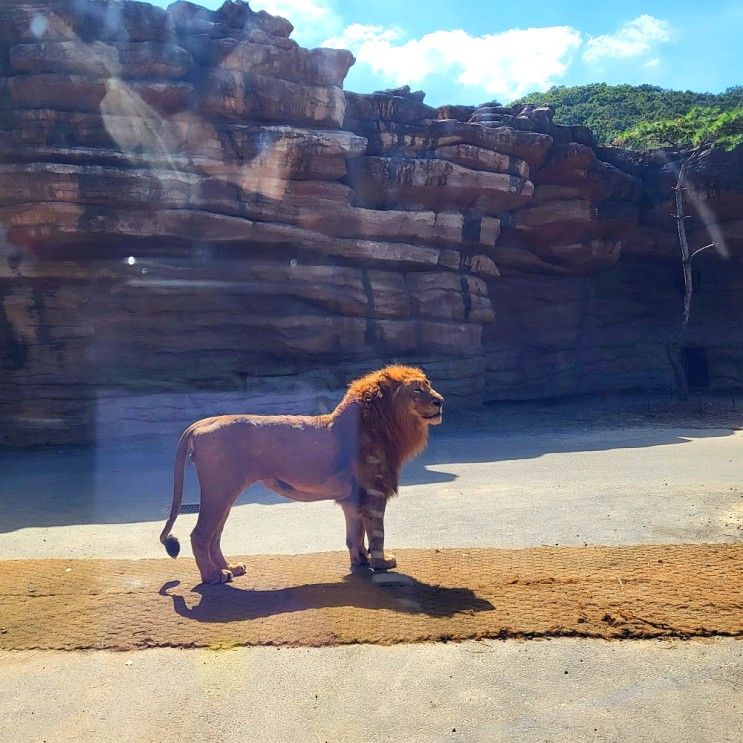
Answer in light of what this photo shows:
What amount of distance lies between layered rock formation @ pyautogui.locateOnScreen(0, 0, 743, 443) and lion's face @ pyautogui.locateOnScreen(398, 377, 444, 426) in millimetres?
10904

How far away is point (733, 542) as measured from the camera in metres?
7.03

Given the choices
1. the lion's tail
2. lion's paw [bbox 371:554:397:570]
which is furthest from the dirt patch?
the lion's tail

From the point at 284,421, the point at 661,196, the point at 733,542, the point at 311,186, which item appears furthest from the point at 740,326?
the point at 284,421

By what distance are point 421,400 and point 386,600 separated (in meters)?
1.72

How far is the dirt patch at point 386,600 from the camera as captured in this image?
4672 millimetres

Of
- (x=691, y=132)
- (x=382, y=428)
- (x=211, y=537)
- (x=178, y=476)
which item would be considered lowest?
(x=211, y=537)

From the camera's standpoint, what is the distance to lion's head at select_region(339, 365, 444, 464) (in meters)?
6.41

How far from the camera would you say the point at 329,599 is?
211 inches

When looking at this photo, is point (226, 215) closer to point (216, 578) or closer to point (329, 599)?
point (216, 578)

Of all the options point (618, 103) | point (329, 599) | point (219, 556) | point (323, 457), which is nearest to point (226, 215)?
point (323, 457)

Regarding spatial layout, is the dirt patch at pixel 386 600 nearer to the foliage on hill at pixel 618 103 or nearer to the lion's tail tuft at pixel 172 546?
the lion's tail tuft at pixel 172 546

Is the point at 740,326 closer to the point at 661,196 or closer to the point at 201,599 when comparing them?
the point at 661,196

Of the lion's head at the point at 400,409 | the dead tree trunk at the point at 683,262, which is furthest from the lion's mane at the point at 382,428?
the dead tree trunk at the point at 683,262

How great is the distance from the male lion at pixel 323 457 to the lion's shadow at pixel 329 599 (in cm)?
31
